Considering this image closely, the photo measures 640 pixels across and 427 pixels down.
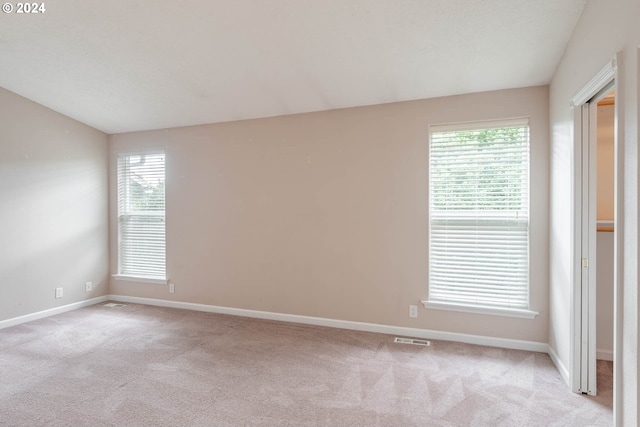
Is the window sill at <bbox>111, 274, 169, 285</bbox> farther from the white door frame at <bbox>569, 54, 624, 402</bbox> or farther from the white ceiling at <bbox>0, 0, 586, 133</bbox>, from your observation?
the white door frame at <bbox>569, 54, 624, 402</bbox>

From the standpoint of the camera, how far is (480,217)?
3.32m

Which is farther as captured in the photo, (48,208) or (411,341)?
(48,208)

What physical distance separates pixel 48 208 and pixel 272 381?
3.77m

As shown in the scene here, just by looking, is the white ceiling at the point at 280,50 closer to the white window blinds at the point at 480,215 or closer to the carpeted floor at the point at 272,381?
the white window blinds at the point at 480,215

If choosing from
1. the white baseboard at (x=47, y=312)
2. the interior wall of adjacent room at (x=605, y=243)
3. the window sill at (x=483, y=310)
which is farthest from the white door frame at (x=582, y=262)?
the white baseboard at (x=47, y=312)

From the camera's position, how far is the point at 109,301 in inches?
197

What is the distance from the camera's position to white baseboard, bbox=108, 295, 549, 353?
3199 mm

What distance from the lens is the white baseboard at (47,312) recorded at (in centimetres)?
391

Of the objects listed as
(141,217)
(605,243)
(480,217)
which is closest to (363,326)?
(480,217)

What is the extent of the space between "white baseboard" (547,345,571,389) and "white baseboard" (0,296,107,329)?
5.56m

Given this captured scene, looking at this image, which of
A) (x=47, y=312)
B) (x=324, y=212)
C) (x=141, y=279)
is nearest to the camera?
(x=324, y=212)

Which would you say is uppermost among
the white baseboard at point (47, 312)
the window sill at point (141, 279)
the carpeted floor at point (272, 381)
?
the window sill at point (141, 279)

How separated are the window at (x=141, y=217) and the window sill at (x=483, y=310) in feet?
11.8

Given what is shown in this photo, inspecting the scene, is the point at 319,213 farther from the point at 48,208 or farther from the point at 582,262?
the point at 48,208
